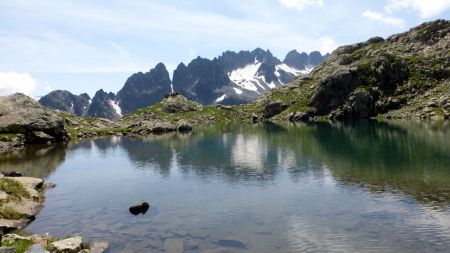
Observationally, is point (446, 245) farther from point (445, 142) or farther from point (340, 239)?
point (445, 142)

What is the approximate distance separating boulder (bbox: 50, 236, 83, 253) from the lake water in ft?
9.83

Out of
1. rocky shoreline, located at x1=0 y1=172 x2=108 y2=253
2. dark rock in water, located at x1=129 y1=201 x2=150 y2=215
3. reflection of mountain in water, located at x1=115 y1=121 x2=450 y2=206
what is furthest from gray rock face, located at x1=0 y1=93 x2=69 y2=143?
dark rock in water, located at x1=129 y1=201 x2=150 y2=215

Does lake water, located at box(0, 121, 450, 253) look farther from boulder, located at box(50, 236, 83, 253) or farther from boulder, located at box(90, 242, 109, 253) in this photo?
boulder, located at box(50, 236, 83, 253)

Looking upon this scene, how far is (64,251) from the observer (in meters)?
34.9

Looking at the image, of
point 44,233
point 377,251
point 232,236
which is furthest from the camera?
point 44,233

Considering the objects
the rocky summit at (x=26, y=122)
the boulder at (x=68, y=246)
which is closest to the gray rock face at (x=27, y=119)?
the rocky summit at (x=26, y=122)

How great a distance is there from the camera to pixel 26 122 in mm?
135000

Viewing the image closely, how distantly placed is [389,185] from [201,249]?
3267cm

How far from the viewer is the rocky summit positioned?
132125mm

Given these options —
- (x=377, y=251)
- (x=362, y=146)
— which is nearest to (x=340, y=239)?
(x=377, y=251)

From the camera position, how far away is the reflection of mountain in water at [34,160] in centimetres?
8462

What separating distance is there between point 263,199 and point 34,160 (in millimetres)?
68428

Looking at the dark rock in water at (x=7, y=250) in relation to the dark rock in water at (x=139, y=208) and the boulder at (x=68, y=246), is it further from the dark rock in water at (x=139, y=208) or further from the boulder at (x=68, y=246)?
the dark rock in water at (x=139, y=208)

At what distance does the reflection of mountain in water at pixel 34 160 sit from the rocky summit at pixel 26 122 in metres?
8.67
